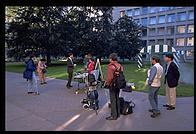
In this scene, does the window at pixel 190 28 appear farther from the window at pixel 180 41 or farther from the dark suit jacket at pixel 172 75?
the dark suit jacket at pixel 172 75

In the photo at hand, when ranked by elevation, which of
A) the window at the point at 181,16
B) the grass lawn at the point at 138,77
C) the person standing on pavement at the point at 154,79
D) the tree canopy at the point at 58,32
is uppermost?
the window at the point at 181,16

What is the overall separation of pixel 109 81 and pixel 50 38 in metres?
23.6

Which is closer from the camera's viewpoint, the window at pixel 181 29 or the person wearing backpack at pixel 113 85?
the person wearing backpack at pixel 113 85

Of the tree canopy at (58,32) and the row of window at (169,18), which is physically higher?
the row of window at (169,18)

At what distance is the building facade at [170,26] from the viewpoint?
54819 millimetres

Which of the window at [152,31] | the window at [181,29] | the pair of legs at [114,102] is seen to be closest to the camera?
the pair of legs at [114,102]

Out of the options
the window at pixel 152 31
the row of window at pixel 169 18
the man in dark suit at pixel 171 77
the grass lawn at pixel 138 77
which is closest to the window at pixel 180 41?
the row of window at pixel 169 18

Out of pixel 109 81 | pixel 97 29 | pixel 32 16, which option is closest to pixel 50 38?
pixel 32 16

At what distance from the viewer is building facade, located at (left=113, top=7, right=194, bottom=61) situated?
5482 cm

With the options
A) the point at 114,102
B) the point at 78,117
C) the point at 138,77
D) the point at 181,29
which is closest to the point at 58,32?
the point at 138,77

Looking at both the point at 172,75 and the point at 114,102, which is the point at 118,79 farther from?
the point at 172,75

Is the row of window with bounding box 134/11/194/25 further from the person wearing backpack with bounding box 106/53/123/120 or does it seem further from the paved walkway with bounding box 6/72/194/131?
the person wearing backpack with bounding box 106/53/123/120

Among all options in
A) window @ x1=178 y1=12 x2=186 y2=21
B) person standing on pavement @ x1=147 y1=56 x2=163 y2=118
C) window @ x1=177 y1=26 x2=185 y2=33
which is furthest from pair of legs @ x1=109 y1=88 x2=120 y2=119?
window @ x1=178 y1=12 x2=186 y2=21

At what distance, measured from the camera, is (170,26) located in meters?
59.0
